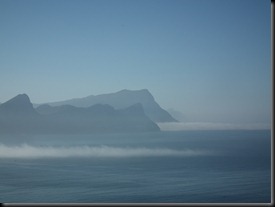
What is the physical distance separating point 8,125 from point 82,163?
5.26 feet

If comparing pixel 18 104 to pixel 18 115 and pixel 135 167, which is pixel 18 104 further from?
pixel 135 167

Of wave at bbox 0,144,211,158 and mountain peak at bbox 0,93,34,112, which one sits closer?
mountain peak at bbox 0,93,34,112

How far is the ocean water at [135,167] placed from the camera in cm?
537

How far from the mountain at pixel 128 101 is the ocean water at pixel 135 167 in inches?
16.1

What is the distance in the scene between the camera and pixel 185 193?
550cm

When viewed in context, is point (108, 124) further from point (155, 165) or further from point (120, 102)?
point (155, 165)

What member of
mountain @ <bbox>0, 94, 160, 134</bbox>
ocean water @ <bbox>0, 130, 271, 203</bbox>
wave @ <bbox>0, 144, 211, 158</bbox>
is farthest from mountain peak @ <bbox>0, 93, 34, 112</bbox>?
wave @ <bbox>0, 144, 211, 158</bbox>

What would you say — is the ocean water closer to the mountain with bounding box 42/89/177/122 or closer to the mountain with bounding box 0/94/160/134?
the mountain with bounding box 0/94/160/134

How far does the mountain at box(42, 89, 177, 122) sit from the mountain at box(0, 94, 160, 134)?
9 centimetres

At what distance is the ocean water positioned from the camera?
5367 mm

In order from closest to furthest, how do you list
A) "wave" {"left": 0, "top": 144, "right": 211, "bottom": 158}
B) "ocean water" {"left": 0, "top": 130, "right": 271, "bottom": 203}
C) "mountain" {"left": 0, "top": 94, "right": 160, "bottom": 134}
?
"ocean water" {"left": 0, "top": 130, "right": 271, "bottom": 203}, "wave" {"left": 0, "top": 144, "right": 211, "bottom": 158}, "mountain" {"left": 0, "top": 94, "right": 160, "bottom": 134}

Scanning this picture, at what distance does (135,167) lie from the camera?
19.6ft

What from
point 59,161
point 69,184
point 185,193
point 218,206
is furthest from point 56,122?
point 218,206

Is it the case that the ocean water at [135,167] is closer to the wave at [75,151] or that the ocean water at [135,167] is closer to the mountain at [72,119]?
the wave at [75,151]
